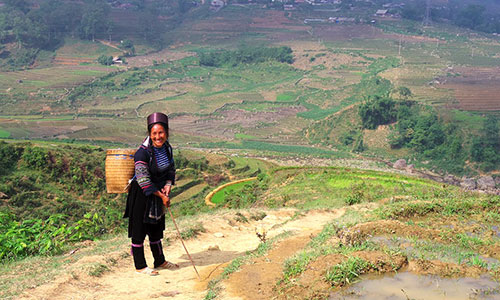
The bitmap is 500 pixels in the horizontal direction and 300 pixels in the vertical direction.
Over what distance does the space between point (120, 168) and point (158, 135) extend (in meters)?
0.59

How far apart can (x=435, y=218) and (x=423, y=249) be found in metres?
2.40

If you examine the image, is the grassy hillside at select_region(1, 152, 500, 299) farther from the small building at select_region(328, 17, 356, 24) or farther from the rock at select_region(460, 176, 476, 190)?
the small building at select_region(328, 17, 356, 24)

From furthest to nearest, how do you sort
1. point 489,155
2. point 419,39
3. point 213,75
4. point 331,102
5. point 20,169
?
point 419,39 → point 213,75 → point 331,102 → point 489,155 → point 20,169

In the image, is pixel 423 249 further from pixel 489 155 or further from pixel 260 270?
pixel 489 155

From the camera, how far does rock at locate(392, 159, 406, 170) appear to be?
33731 mm

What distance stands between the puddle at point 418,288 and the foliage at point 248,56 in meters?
66.1

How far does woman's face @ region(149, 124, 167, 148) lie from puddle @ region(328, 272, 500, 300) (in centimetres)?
262

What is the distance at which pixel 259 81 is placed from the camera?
64.6 metres

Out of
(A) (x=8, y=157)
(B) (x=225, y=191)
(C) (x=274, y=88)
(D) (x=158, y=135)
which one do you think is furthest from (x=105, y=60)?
(D) (x=158, y=135)

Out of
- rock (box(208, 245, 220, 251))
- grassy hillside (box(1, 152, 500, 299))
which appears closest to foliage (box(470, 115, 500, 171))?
grassy hillside (box(1, 152, 500, 299))

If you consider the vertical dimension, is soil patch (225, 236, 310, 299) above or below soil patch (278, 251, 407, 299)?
below

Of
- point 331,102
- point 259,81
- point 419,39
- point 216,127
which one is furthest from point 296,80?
point 419,39

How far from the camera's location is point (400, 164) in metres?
34.6

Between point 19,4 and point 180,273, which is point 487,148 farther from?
point 19,4
